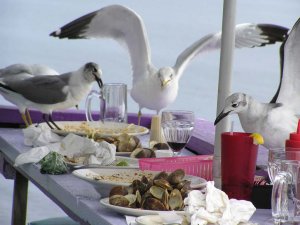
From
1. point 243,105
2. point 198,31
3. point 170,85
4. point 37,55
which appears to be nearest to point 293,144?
point 243,105

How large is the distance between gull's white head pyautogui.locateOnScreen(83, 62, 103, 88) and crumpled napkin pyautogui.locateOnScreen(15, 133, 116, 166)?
1006mm

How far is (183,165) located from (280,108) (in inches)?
24.6

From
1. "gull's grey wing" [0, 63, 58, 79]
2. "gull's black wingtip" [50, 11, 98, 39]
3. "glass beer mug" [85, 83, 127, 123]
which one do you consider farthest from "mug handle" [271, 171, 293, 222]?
"gull's black wingtip" [50, 11, 98, 39]

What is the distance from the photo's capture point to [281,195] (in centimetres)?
160

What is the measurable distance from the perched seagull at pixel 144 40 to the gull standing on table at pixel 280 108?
45.9 inches

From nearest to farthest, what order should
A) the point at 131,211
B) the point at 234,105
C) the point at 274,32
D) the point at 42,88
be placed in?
1. the point at 131,211
2. the point at 234,105
3. the point at 42,88
4. the point at 274,32

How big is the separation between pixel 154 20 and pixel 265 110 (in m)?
9.01

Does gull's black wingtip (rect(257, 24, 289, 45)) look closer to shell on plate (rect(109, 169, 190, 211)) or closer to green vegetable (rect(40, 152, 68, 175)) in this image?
green vegetable (rect(40, 152, 68, 175))

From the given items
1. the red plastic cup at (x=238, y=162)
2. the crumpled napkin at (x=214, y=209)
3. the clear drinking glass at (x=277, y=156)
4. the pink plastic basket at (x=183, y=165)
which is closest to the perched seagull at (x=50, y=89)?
the pink plastic basket at (x=183, y=165)

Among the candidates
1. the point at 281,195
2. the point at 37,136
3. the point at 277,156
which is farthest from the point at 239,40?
the point at 281,195

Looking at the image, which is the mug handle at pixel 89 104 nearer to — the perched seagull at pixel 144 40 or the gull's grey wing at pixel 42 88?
the gull's grey wing at pixel 42 88

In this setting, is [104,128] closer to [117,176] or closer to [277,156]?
[117,176]

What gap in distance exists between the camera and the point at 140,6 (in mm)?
11492

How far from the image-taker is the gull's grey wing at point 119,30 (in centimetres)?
416
